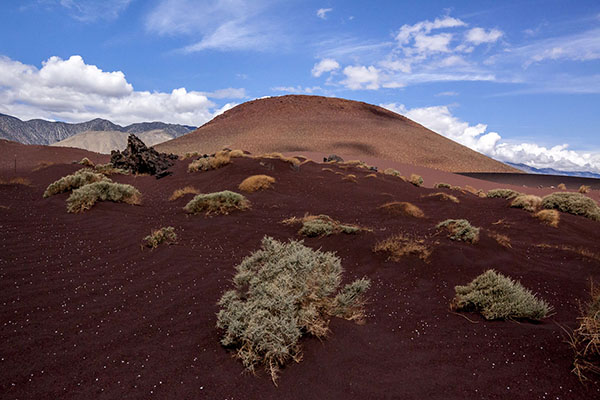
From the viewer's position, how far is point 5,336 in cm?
411

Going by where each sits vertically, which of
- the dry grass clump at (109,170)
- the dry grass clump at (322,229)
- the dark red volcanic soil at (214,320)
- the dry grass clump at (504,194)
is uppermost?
the dry grass clump at (109,170)

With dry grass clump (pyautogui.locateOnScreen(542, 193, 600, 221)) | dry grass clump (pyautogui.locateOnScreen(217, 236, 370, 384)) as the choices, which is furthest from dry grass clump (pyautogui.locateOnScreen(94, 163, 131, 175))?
dry grass clump (pyautogui.locateOnScreen(542, 193, 600, 221))

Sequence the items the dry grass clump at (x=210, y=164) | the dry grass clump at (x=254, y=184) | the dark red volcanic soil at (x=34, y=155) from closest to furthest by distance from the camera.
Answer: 1. the dry grass clump at (x=254, y=184)
2. the dry grass clump at (x=210, y=164)
3. the dark red volcanic soil at (x=34, y=155)

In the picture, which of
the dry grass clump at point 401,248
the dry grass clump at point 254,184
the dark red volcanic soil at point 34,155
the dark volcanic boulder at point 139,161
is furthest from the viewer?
the dark red volcanic soil at point 34,155

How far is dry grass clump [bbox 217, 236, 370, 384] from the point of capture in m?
3.57

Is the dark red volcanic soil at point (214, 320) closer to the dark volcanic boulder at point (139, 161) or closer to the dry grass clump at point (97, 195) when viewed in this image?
the dry grass clump at point (97, 195)

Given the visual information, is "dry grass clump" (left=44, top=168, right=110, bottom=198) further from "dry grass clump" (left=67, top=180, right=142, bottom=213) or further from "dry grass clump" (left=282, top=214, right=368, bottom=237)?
"dry grass clump" (left=282, top=214, right=368, bottom=237)

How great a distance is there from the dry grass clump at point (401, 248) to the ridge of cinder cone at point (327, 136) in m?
40.5

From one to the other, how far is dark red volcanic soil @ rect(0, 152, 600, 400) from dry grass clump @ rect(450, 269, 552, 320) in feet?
0.61

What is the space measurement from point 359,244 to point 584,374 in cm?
478

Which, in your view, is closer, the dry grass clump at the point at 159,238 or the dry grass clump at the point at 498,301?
the dry grass clump at the point at 498,301

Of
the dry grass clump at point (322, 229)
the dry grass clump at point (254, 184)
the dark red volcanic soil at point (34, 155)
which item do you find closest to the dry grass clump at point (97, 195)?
the dry grass clump at point (254, 184)

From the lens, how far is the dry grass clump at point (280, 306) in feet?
11.7

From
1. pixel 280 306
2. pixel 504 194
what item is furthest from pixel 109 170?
Answer: pixel 504 194
